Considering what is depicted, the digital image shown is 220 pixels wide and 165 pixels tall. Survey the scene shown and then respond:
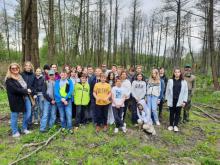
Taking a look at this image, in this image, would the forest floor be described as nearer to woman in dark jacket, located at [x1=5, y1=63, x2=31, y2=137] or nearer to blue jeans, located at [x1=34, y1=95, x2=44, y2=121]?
blue jeans, located at [x1=34, y1=95, x2=44, y2=121]

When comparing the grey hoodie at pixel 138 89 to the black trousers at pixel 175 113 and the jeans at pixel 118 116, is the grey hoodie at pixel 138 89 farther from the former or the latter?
the black trousers at pixel 175 113

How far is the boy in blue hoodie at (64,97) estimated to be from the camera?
22.1ft

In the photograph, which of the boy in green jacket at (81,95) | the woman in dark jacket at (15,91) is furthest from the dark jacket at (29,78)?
the boy in green jacket at (81,95)

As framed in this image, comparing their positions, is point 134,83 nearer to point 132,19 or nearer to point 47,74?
point 47,74

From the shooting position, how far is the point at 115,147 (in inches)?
238

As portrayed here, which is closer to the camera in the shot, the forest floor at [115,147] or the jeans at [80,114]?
the forest floor at [115,147]

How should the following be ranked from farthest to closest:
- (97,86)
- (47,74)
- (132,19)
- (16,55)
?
(16,55)
(132,19)
(47,74)
(97,86)

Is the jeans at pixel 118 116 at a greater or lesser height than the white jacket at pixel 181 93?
lesser

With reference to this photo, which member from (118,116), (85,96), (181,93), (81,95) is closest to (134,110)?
(118,116)

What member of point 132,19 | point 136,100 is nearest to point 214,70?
point 136,100

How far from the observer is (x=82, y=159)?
537cm

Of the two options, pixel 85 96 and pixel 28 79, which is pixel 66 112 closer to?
pixel 85 96

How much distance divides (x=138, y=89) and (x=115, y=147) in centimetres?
222

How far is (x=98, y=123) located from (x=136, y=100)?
1455 mm
